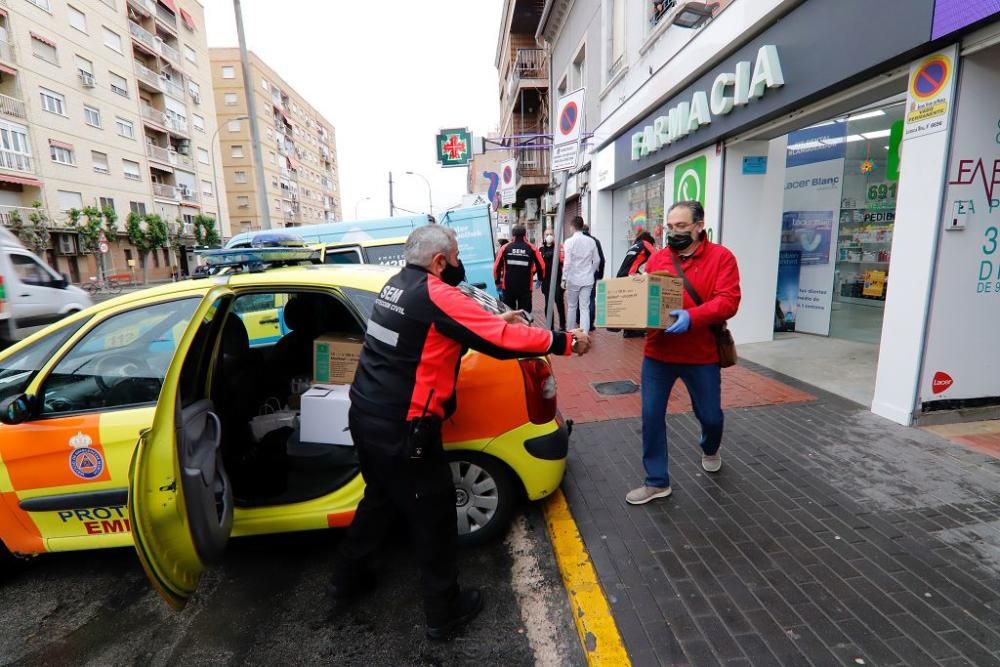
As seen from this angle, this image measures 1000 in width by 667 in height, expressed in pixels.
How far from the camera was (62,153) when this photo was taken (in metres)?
30.5

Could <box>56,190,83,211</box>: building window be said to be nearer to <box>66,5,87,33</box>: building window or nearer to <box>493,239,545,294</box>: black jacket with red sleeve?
<box>66,5,87,33</box>: building window

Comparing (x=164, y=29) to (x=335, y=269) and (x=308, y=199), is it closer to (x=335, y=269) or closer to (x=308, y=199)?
(x=308, y=199)

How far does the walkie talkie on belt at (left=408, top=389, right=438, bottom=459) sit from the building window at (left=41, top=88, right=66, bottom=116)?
1549 inches

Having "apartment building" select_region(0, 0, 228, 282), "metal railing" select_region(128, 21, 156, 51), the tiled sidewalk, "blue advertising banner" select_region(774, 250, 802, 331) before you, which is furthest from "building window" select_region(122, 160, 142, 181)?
the tiled sidewalk

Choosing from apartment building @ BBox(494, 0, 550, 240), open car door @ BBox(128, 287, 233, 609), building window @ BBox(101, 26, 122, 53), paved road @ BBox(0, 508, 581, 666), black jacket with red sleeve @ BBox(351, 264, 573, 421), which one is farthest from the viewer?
building window @ BBox(101, 26, 122, 53)

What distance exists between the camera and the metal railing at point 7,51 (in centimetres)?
2666

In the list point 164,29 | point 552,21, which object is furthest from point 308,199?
point 552,21

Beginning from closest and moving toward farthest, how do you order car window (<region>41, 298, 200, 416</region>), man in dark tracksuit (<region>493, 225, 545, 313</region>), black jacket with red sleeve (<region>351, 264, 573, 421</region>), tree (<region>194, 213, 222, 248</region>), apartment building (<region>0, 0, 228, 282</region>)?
1. black jacket with red sleeve (<region>351, 264, 573, 421</region>)
2. car window (<region>41, 298, 200, 416</region>)
3. man in dark tracksuit (<region>493, 225, 545, 313</region>)
4. apartment building (<region>0, 0, 228, 282</region>)
5. tree (<region>194, 213, 222, 248</region>)

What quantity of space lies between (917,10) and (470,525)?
4956 mm

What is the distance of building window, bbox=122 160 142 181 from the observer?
35.5 meters

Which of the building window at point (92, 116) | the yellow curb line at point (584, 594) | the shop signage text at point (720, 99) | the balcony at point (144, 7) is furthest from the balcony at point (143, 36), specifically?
the yellow curb line at point (584, 594)

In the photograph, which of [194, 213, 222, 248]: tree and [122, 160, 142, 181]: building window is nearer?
[122, 160, 142, 181]: building window

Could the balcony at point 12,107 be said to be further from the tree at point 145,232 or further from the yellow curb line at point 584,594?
the yellow curb line at point 584,594

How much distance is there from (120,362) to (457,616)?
7.28 ft
